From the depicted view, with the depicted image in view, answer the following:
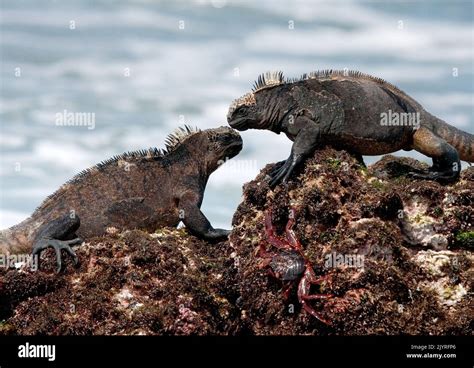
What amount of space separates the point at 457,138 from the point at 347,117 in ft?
5.75

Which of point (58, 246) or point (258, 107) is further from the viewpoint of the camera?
point (258, 107)

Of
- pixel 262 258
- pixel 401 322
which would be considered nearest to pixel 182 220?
pixel 262 258

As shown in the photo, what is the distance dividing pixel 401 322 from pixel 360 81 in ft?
12.1

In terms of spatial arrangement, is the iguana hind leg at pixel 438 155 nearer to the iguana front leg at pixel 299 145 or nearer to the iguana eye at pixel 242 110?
the iguana front leg at pixel 299 145

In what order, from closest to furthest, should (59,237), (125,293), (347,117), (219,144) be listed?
(125,293)
(59,237)
(347,117)
(219,144)

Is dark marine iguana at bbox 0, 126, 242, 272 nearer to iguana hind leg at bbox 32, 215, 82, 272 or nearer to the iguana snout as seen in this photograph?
iguana hind leg at bbox 32, 215, 82, 272

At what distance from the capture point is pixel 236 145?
11.4 metres

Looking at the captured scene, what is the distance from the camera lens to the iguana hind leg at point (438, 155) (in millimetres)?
9445

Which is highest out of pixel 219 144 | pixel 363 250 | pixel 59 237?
pixel 219 144

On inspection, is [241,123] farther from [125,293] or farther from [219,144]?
[125,293]

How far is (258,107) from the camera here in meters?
10.0

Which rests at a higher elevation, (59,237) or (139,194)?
(139,194)

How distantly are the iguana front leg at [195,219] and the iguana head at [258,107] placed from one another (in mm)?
1286

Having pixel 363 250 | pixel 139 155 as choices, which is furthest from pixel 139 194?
pixel 363 250
